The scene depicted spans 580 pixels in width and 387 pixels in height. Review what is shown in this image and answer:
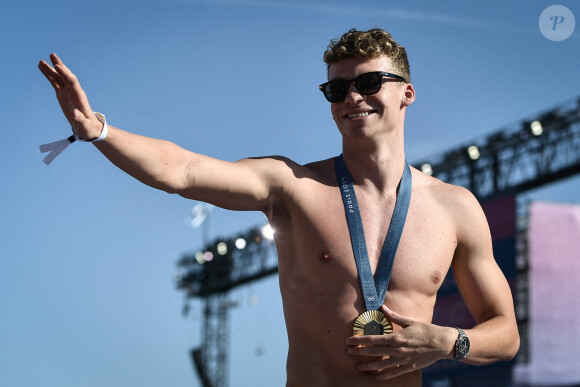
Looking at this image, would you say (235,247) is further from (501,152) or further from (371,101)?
(371,101)

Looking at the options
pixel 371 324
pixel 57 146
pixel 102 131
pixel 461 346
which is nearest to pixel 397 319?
pixel 371 324

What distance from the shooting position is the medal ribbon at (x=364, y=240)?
334cm

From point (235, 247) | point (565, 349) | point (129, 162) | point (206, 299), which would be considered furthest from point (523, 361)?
point (129, 162)

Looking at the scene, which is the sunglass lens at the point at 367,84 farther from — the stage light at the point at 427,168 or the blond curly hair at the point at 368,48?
the stage light at the point at 427,168

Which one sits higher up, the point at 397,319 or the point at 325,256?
the point at 325,256

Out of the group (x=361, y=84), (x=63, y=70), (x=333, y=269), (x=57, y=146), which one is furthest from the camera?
(x=361, y=84)

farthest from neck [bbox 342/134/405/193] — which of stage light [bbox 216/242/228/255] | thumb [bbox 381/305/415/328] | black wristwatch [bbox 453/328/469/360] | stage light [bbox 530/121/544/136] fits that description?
stage light [bbox 216/242/228/255]

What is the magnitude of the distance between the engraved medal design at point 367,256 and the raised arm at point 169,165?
0.36 metres

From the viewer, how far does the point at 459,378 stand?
20.6 metres

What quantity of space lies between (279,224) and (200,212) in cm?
2576

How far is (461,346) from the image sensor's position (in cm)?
326

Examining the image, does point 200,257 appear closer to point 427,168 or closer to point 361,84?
point 427,168

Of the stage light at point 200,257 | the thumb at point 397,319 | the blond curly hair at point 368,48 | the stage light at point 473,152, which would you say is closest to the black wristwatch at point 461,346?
the thumb at point 397,319

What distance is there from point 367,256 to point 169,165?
38.9 inches
